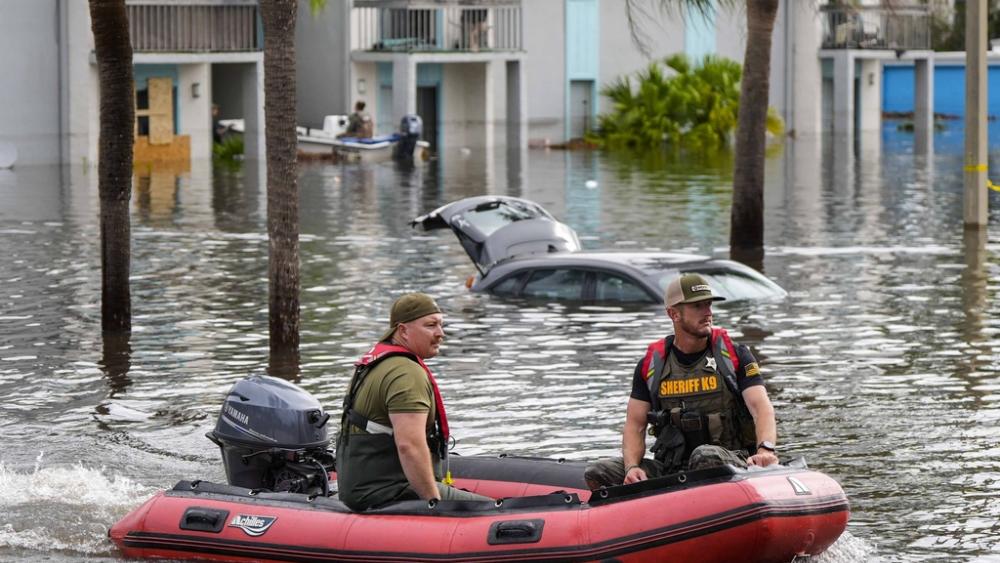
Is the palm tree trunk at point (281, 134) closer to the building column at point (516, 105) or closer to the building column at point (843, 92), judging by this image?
the building column at point (516, 105)

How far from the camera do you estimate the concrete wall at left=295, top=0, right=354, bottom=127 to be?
2092 inches

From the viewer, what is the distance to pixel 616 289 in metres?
20.1

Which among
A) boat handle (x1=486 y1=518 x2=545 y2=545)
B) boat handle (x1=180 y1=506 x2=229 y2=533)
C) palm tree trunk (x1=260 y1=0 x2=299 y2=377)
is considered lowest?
boat handle (x1=180 y1=506 x2=229 y2=533)

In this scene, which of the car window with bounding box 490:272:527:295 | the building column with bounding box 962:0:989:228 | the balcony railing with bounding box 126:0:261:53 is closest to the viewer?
the car window with bounding box 490:272:527:295

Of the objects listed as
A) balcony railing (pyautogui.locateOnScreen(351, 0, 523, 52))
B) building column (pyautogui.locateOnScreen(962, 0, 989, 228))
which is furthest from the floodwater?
balcony railing (pyautogui.locateOnScreen(351, 0, 523, 52))

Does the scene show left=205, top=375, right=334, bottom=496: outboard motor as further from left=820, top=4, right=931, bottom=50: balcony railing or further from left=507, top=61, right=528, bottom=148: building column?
left=820, top=4, right=931, bottom=50: balcony railing

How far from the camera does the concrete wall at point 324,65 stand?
53125 millimetres

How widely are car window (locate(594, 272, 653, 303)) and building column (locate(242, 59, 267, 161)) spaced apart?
30503mm

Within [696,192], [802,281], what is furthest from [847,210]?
[802,281]

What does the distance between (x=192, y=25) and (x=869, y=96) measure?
3180 cm

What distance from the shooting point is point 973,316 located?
19469 millimetres

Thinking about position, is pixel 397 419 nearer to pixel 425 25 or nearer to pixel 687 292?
pixel 687 292

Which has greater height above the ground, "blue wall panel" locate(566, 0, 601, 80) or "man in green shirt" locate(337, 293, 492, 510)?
"blue wall panel" locate(566, 0, 601, 80)

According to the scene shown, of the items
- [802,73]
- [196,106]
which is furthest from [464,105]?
[802,73]
